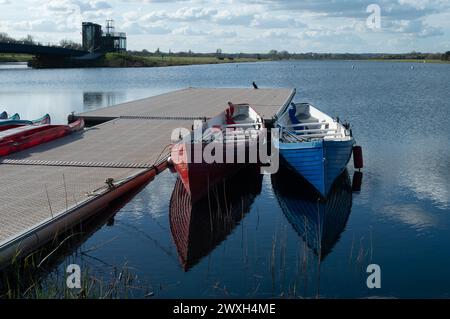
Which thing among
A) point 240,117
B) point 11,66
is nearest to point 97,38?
point 11,66

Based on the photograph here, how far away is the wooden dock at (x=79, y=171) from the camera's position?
1113 centimetres

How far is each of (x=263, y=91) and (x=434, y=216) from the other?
29042 mm

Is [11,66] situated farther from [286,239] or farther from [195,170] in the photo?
[286,239]

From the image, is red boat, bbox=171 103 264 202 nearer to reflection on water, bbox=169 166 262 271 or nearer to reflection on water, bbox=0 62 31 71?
reflection on water, bbox=169 166 262 271

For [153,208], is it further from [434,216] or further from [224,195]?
[434,216]

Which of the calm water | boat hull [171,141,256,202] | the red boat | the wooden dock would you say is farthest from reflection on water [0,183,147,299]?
the red boat

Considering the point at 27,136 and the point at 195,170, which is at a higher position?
the point at 27,136

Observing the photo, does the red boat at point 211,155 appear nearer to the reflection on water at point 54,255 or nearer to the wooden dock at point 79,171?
the wooden dock at point 79,171

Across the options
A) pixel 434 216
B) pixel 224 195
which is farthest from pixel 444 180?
pixel 224 195

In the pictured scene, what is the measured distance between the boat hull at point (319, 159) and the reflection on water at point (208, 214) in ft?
5.56

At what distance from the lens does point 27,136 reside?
1938 cm

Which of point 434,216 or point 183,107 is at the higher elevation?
point 183,107

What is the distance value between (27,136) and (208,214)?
8731 millimetres
